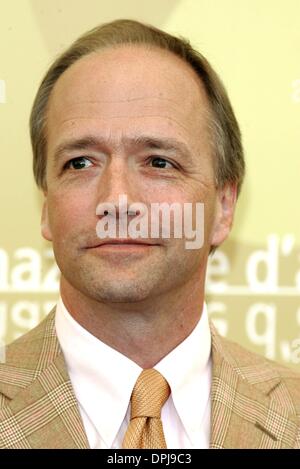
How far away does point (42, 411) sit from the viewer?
1.44 metres

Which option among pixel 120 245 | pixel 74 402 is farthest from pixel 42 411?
pixel 120 245

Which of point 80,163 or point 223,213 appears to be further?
point 223,213

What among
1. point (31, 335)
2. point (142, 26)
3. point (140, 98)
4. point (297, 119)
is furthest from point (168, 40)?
point (31, 335)

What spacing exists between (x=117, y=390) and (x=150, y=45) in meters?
0.75

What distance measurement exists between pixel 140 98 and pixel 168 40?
0.72ft

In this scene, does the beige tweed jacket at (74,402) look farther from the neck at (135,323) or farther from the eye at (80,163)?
the eye at (80,163)

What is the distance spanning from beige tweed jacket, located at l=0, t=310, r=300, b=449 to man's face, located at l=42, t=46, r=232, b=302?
0.17m

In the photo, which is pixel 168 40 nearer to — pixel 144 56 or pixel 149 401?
pixel 144 56

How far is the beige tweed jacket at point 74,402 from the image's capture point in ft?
4.66

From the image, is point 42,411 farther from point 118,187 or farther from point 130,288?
point 118,187

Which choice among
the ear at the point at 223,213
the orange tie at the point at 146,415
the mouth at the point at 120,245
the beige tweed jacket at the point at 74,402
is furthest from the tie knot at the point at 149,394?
the ear at the point at 223,213

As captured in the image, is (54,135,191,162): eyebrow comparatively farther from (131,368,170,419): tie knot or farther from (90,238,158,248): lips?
(131,368,170,419): tie knot

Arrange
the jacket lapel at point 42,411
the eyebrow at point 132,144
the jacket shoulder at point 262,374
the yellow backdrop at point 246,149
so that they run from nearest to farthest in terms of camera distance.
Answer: the jacket lapel at point 42,411
the eyebrow at point 132,144
the jacket shoulder at point 262,374
the yellow backdrop at point 246,149

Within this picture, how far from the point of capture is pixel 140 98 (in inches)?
60.8
